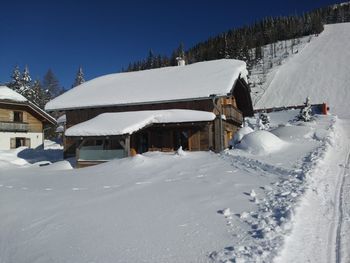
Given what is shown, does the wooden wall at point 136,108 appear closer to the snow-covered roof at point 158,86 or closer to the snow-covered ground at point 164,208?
the snow-covered roof at point 158,86

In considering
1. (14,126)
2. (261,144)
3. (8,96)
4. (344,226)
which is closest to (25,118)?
(14,126)

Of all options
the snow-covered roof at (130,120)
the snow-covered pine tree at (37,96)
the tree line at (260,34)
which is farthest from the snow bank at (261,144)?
the tree line at (260,34)

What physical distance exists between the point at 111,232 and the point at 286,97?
2302 inches

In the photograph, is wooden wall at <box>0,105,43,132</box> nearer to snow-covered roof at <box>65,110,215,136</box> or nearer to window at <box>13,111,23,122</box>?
window at <box>13,111,23,122</box>

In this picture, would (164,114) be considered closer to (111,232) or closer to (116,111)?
(116,111)

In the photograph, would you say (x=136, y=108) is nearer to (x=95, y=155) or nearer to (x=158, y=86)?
(x=158, y=86)

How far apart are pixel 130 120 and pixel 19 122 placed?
16.5 meters

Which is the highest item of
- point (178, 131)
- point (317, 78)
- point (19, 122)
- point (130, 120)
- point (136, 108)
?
point (317, 78)

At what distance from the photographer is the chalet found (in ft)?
68.4

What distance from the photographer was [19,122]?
33.0 metres

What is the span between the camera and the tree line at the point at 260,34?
101906 mm

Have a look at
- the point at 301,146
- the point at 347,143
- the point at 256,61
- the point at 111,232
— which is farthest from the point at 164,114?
the point at 256,61

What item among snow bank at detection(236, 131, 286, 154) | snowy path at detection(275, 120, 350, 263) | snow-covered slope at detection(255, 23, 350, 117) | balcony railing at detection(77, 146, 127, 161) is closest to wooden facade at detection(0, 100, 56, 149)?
balcony railing at detection(77, 146, 127, 161)

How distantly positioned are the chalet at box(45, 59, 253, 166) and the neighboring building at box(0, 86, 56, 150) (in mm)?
7483
